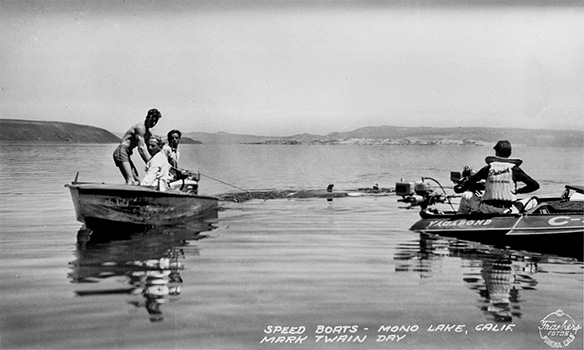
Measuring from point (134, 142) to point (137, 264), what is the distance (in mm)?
4238

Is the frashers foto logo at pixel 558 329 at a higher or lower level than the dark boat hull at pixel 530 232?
lower

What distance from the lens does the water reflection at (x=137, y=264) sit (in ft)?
25.2

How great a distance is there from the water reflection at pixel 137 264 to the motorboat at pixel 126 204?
0.92ft

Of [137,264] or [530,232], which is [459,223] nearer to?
[530,232]

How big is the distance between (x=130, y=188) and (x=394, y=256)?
525cm

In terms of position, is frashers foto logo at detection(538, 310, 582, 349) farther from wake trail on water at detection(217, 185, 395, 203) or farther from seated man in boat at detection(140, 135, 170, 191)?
wake trail on water at detection(217, 185, 395, 203)

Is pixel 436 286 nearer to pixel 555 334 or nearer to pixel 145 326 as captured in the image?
pixel 555 334

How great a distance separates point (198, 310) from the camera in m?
6.97

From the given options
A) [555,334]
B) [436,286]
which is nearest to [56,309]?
[436,286]

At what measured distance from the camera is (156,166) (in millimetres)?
12992

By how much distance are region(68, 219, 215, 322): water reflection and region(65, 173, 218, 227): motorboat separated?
281 mm

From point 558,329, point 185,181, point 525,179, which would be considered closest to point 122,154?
point 185,181

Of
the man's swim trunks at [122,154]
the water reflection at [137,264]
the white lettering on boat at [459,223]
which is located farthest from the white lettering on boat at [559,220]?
the man's swim trunks at [122,154]

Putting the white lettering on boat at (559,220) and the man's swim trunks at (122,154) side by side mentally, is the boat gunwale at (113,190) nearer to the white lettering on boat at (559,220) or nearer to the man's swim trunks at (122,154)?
the man's swim trunks at (122,154)
